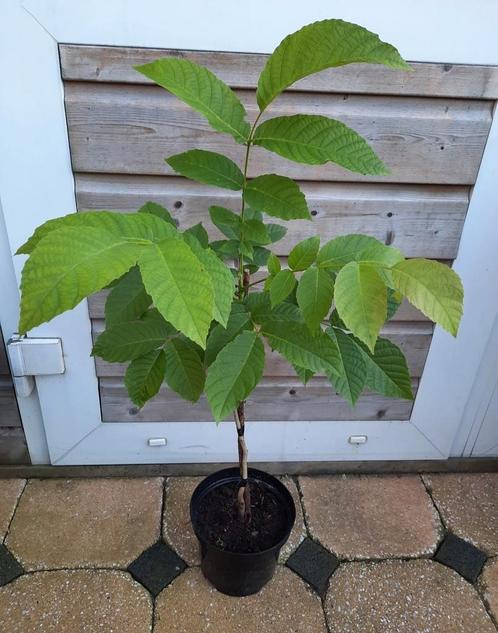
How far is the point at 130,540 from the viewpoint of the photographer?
137 centimetres

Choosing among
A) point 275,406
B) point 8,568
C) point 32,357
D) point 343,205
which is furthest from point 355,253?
point 8,568

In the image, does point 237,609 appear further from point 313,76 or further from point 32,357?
point 313,76

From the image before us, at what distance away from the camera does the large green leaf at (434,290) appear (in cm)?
53

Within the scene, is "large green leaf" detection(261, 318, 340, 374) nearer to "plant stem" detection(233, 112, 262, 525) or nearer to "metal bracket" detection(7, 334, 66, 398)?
"plant stem" detection(233, 112, 262, 525)

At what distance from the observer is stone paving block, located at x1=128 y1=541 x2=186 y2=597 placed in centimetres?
127

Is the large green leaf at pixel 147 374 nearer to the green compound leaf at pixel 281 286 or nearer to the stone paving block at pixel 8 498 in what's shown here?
the green compound leaf at pixel 281 286

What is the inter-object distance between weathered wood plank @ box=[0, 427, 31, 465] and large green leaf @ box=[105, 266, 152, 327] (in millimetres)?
942

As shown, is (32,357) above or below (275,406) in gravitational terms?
above

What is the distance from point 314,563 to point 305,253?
99 centimetres

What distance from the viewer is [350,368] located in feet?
2.70

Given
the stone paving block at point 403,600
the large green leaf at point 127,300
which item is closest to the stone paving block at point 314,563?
the stone paving block at point 403,600

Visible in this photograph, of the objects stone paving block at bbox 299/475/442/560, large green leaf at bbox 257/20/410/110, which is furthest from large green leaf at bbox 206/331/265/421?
stone paving block at bbox 299/475/442/560

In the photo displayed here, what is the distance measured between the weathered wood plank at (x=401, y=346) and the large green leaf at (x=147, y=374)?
19.1 inches

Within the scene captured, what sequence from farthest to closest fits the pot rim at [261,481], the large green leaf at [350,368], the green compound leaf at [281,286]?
the pot rim at [261,481], the large green leaf at [350,368], the green compound leaf at [281,286]
